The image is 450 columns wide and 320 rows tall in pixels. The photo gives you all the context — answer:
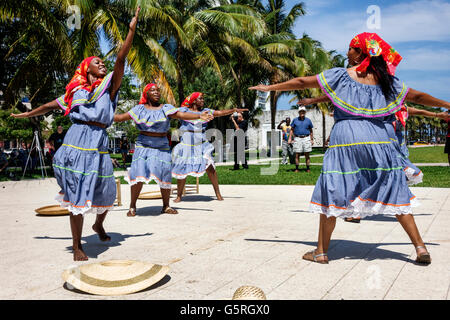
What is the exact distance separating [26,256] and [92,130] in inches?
55.8

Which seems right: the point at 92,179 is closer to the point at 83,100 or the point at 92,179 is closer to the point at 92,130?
the point at 92,130

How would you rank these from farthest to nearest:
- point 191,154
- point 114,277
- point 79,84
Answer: point 191,154
point 79,84
point 114,277

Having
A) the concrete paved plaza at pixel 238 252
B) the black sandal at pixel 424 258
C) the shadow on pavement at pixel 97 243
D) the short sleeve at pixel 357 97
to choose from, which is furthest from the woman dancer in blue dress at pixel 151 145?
the black sandal at pixel 424 258

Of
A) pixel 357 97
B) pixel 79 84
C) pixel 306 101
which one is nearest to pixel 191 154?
pixel 79 84

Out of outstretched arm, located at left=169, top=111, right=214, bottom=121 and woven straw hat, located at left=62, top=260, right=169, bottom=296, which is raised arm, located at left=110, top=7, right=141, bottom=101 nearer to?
outstretched arm, located at left=169, top=111, right=214, bottom=121

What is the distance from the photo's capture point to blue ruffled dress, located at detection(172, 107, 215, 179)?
27.3 feet

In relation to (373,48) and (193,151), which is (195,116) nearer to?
(373,48)

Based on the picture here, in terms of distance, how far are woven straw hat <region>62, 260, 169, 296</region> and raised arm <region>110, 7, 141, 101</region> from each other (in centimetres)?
196

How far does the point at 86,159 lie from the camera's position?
4.23 m

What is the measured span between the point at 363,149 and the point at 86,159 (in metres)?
2.69

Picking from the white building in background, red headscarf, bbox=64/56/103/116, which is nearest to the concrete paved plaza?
red headscarf, bbox=64/56/103/116

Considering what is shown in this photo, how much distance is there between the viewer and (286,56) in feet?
97.6

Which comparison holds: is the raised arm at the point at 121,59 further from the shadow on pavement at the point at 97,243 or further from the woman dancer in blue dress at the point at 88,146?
Result: the shadow on pavement at the point at 97,243
